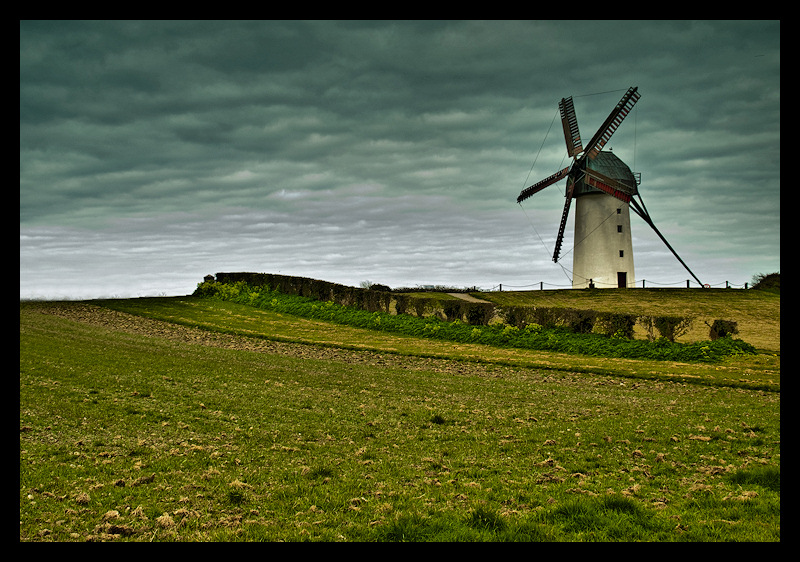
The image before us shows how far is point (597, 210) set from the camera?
53.8m

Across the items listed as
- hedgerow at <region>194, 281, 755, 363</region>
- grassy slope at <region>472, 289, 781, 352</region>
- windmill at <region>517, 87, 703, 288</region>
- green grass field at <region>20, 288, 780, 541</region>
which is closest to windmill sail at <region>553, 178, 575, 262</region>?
windmill at <region>517, 87, 703, 288</region>

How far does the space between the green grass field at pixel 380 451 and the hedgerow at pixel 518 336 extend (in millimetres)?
5355

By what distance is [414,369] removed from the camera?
21172 mm

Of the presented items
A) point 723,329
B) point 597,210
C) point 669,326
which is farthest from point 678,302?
point 669,326

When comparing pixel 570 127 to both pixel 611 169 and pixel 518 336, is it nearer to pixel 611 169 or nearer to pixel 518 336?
pixel 611 169

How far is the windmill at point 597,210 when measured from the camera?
176ft

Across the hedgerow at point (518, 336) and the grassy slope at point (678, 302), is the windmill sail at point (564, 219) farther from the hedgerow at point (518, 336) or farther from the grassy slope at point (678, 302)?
the hedgerow at point (518, 336)

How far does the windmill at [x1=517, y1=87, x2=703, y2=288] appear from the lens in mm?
53531

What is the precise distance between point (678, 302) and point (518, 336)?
21372 millimetres

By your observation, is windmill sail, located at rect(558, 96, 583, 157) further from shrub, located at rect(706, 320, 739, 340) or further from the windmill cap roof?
shrub, located at rect(706, 320, 739, 340)

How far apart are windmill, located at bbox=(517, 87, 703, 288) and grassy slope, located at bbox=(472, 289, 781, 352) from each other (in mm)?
5252

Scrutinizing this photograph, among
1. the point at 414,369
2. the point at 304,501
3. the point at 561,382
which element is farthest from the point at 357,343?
the point at 304,501
